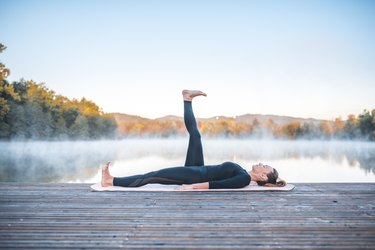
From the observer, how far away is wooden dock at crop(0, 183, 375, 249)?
1.67m

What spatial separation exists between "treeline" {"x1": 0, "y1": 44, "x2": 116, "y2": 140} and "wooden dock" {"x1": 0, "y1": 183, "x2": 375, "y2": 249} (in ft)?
61.9

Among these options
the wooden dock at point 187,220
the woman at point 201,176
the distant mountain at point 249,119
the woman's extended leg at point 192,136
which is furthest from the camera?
the distant mountain at point 249,119

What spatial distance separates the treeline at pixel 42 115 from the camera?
20.2 metres

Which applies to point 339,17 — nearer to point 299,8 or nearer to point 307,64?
point 299,8

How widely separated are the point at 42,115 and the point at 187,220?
81.8 ft

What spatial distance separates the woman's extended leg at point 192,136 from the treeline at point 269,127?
26.0 metres

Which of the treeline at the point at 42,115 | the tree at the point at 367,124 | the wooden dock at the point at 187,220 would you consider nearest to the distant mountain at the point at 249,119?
the treeline at the point at 42,115

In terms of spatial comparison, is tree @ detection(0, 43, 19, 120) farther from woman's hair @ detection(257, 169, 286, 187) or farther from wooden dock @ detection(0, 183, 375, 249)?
woman's hair @ detection(257, 169, 286, 187)

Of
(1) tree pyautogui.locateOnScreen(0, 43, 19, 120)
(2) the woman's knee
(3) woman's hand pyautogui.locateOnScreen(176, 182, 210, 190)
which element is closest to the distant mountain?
(1) tree pyautogui.locateOnScreen(0, 43, 19, 120)

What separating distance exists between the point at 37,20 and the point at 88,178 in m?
13.1

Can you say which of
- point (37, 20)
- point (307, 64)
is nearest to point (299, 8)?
point (307, 64)

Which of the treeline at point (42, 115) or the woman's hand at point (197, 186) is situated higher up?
the treeline at point (42, 115)

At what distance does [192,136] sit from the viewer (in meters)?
3.51

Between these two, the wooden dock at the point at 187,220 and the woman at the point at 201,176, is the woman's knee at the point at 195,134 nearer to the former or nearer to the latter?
the woman at the point at 201,176
